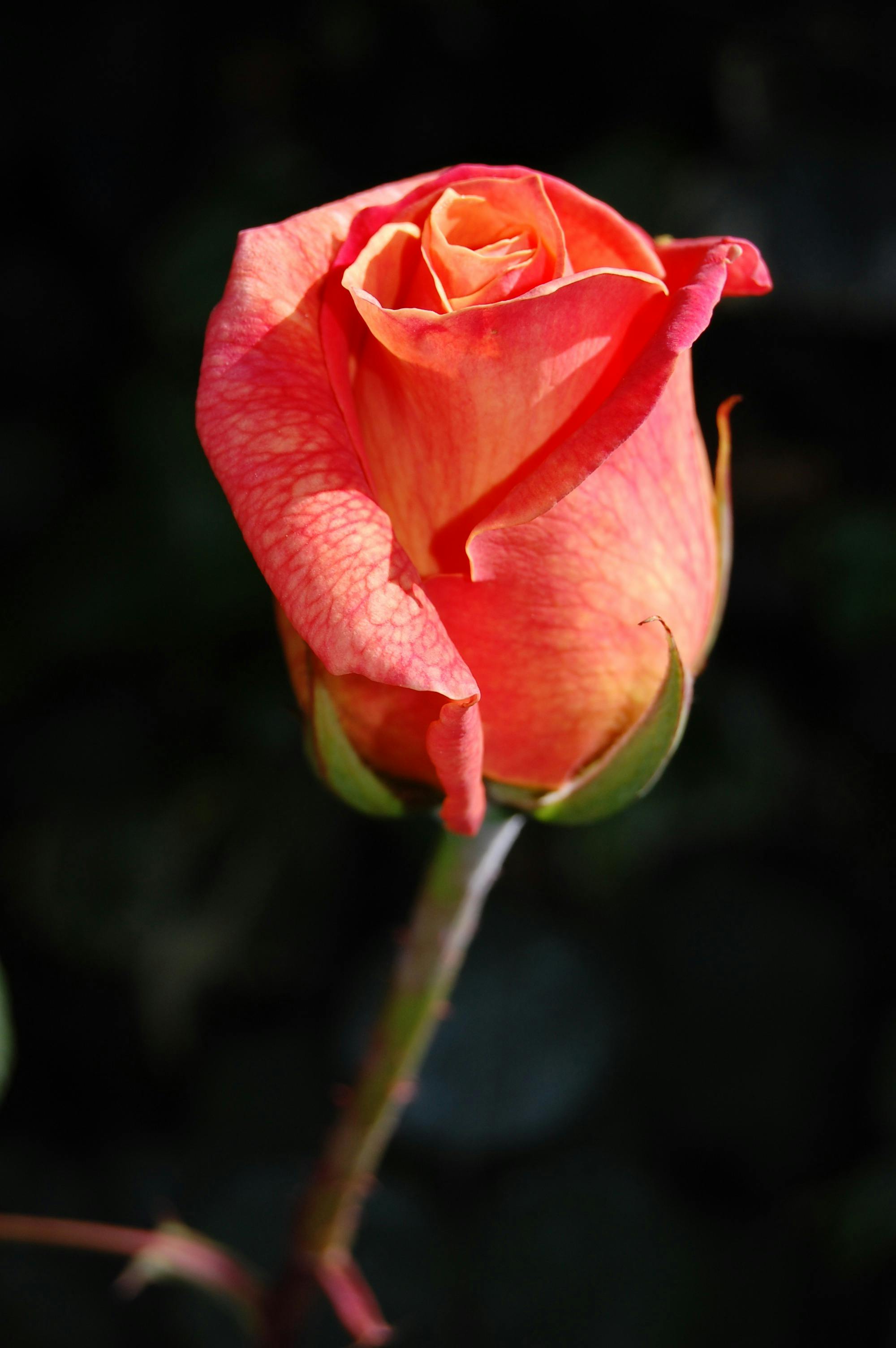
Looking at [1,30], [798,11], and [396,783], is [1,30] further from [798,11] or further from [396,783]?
[396,783]

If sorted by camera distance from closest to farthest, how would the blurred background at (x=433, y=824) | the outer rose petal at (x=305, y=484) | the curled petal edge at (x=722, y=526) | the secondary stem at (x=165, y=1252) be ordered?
the outer rose petal at (x=305, y=484) → the curled petal edge at (x=722, y=526) → the secondary stem at (x=165, y=1252) → the blurred background at (x=433, y=824)

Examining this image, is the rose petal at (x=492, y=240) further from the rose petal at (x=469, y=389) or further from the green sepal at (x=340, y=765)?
the green sepal at (x=340, y=765)

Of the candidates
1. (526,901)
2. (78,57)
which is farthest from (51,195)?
(526,901)

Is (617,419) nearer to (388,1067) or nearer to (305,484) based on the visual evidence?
(305,484)

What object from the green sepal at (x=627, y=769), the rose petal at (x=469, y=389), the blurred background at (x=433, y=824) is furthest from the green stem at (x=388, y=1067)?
the blurred background at (x=433, y=824)

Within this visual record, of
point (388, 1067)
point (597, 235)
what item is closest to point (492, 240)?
point (597, 235)

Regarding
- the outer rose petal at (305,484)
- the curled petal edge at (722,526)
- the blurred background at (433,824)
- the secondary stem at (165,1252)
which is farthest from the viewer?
the blurred background at (433,824)

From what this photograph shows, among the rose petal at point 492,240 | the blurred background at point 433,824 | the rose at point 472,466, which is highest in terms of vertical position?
the rose petal at point 492,240
